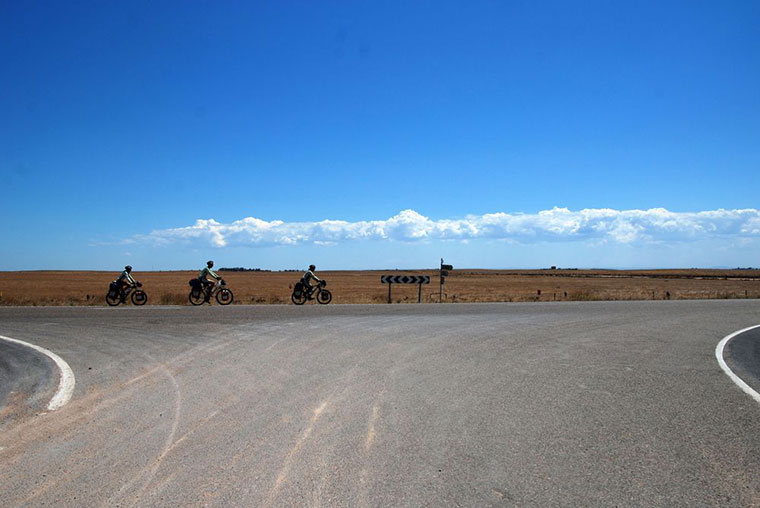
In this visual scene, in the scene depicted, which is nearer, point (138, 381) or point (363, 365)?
point (138, 381)

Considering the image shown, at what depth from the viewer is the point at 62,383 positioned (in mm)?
8266

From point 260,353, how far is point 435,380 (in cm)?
374

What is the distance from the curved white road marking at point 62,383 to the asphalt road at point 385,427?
160 millimetres

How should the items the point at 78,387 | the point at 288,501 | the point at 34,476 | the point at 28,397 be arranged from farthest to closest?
the point at 78,387 < the point at 28,397 < the point at 34,476 < the point at 288,501

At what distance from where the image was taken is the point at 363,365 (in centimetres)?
952

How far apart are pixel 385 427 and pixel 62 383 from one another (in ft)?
16.1

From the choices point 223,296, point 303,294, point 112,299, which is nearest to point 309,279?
point 303,294

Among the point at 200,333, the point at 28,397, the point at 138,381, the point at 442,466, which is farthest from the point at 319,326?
the point at 442,466

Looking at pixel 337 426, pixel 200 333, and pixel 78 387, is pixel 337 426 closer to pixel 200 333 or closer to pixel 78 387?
pixel 78 387

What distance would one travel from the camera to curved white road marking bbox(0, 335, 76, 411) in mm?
7096

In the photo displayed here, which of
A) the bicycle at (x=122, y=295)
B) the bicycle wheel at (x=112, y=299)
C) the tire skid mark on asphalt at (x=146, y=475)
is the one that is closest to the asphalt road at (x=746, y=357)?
the tire skid mark on asphalt at (x=146, y=475)

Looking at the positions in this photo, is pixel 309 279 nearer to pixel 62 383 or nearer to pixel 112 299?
pixel 112 299

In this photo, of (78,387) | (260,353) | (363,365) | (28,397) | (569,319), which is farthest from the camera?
(569,319)

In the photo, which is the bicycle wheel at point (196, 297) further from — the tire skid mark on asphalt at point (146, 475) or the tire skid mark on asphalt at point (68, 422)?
the tire skid mark on asphalt at point (146, 475)
